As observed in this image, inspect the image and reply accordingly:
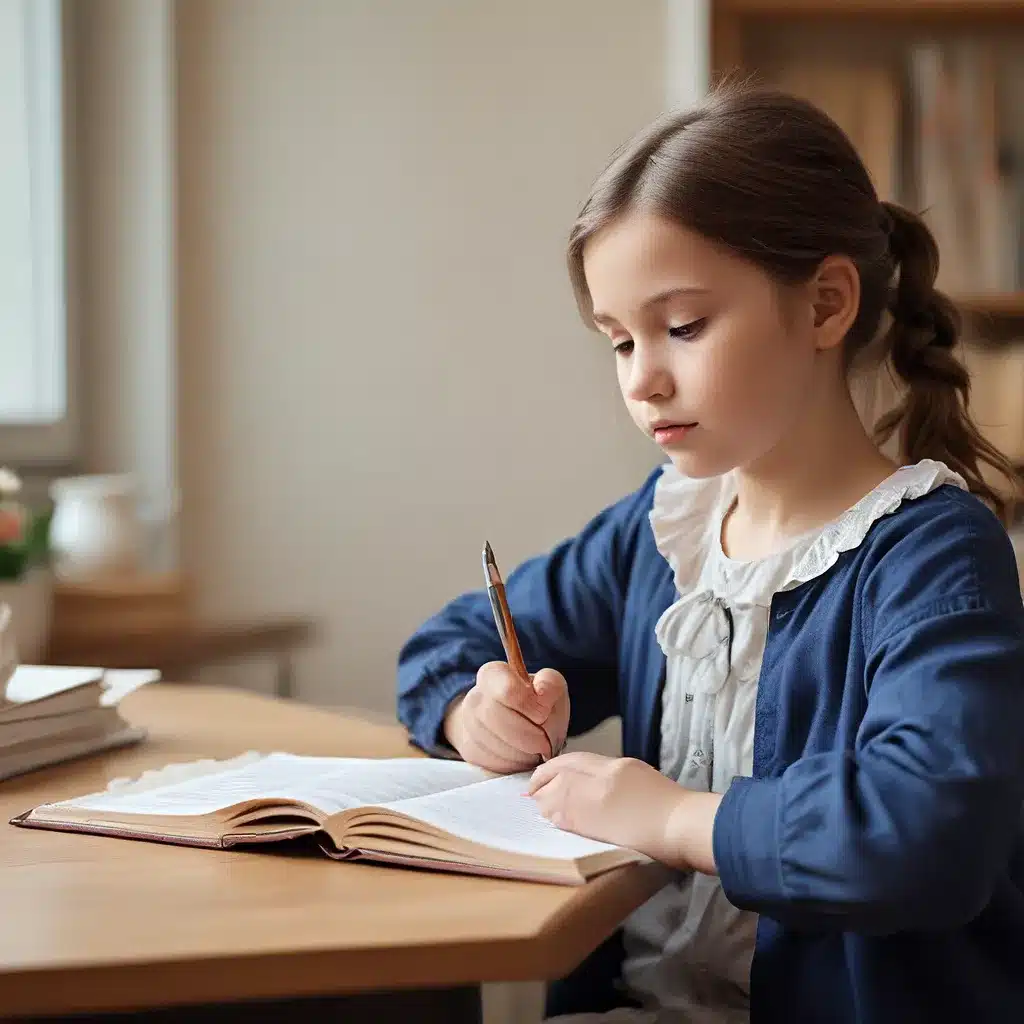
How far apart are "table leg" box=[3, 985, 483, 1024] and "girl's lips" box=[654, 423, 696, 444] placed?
0.51m

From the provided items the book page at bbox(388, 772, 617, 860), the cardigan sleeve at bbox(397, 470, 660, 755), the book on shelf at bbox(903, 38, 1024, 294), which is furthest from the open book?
the book on shelf at bbox(903, 38, 1024, 294)

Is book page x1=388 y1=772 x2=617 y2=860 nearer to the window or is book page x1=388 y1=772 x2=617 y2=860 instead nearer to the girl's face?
the girl's face

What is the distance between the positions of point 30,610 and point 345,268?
942mm

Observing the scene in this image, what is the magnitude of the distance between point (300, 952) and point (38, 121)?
2.13 m

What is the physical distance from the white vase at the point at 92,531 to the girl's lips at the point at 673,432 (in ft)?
4.58

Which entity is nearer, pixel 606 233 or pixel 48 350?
pixel 606 233

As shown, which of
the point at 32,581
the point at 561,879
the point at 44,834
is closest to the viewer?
the point at 561,879

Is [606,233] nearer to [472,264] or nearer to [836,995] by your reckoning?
[836,995]

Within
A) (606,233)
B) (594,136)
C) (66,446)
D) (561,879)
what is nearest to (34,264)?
(66,446)

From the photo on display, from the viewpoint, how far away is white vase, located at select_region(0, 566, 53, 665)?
1.96m

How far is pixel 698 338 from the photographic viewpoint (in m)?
1.05

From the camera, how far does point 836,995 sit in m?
0.97

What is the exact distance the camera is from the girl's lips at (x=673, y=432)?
107cm

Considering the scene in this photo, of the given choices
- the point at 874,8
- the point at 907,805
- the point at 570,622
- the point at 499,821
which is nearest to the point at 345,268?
the point at 874,8
